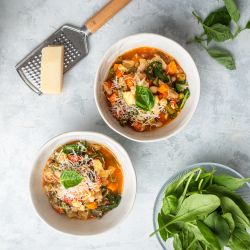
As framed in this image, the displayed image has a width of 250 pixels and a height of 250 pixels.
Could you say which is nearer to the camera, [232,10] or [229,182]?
[229,182]

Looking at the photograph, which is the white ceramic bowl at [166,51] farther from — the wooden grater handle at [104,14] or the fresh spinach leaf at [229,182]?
the fresh spinach leaf at [229,182]

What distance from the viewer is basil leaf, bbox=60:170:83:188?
211 cm

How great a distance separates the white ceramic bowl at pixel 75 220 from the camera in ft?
7.00

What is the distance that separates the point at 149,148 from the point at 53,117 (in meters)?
0.50

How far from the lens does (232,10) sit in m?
2.10

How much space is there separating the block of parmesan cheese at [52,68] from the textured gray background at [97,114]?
0.11m

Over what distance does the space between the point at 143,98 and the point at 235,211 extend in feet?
2.04

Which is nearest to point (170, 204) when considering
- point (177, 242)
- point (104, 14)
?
point (177, 242)

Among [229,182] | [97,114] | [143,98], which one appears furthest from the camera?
[97,114]

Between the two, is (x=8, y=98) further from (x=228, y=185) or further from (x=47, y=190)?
(x=228, y=185)

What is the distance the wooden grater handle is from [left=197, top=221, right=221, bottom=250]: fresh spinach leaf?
1055mm

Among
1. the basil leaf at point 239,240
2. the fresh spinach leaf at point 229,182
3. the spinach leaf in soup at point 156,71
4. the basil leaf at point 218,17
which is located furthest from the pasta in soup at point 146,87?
the basil leaf at point 239,240

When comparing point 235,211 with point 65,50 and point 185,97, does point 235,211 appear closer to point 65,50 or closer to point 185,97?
point 185,97

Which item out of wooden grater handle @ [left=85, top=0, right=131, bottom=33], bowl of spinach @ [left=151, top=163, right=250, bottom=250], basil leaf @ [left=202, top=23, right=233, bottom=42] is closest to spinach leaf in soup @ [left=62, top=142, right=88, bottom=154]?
bowl of spinach @ [left=151, top=163, right=250, bottom=250]
